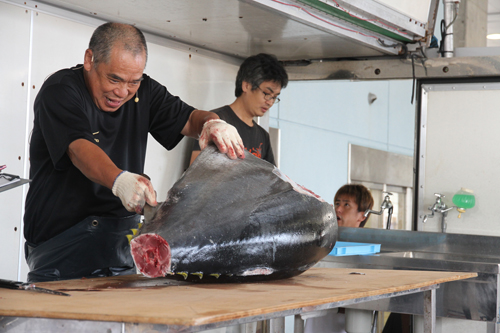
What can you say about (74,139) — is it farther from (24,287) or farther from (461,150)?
(461,150)

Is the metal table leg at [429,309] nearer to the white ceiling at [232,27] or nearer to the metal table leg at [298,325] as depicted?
the metal table leg at [298,325]

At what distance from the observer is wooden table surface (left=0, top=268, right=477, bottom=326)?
1.20 meters

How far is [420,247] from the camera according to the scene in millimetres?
3740

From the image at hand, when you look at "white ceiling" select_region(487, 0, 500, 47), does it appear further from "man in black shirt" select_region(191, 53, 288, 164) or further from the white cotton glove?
the white cotton glove

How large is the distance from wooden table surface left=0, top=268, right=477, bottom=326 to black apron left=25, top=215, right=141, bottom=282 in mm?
280

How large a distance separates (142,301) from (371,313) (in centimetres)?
192

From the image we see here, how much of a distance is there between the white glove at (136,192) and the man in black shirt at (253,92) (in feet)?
6.25

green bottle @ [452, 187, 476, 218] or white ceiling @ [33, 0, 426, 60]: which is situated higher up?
white ceiling @ [33, 0, 426, 60]

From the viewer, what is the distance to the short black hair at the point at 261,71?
3754 millimetres

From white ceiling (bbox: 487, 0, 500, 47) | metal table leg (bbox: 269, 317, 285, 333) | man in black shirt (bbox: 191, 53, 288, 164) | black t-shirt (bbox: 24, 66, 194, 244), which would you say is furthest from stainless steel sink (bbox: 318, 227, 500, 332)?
white ceiling (bbox: 487, 0, 500, 47)

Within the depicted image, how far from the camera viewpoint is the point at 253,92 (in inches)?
Answer: 149

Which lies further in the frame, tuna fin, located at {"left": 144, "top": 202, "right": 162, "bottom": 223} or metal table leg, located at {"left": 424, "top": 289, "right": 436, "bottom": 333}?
metal table leg, located at {"left": 424, "top": 289, "right": 436, "bottom": 333}

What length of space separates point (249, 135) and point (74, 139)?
1.92 m

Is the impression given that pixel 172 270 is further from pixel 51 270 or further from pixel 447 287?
pixel 447 287
